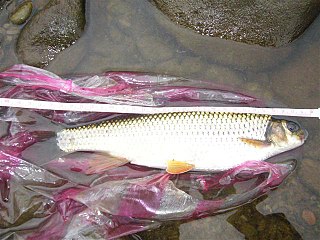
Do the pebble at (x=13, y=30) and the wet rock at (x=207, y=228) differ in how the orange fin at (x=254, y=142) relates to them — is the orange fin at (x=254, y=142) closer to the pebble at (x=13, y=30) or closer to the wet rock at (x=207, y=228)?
the wet rock at (x=207, y=228)

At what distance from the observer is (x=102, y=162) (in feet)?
12.1

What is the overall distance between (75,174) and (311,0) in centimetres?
249

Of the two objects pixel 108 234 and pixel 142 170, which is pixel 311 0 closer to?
pixel 142 170

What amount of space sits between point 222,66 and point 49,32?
5.13 feet

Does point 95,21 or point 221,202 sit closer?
point 221,202

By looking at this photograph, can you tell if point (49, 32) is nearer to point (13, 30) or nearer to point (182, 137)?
point (13, 30)

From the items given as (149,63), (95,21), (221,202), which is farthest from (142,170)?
(95,21)

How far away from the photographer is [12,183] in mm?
3645

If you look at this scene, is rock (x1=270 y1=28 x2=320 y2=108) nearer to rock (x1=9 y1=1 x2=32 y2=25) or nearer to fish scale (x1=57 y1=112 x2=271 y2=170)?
fish scale (x1=57 y1=112 x2=271 y2=170)

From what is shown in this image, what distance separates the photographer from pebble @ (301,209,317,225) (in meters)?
3.56

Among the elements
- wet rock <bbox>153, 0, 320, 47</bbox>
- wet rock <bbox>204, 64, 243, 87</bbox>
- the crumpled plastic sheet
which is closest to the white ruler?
the crumpled plastic sheet

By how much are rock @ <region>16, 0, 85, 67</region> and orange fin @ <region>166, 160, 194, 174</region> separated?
144cm


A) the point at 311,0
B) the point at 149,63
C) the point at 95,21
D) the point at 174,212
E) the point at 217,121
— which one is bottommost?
the point at 174,212

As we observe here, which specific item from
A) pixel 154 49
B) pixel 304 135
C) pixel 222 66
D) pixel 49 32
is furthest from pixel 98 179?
pixel 304 135
